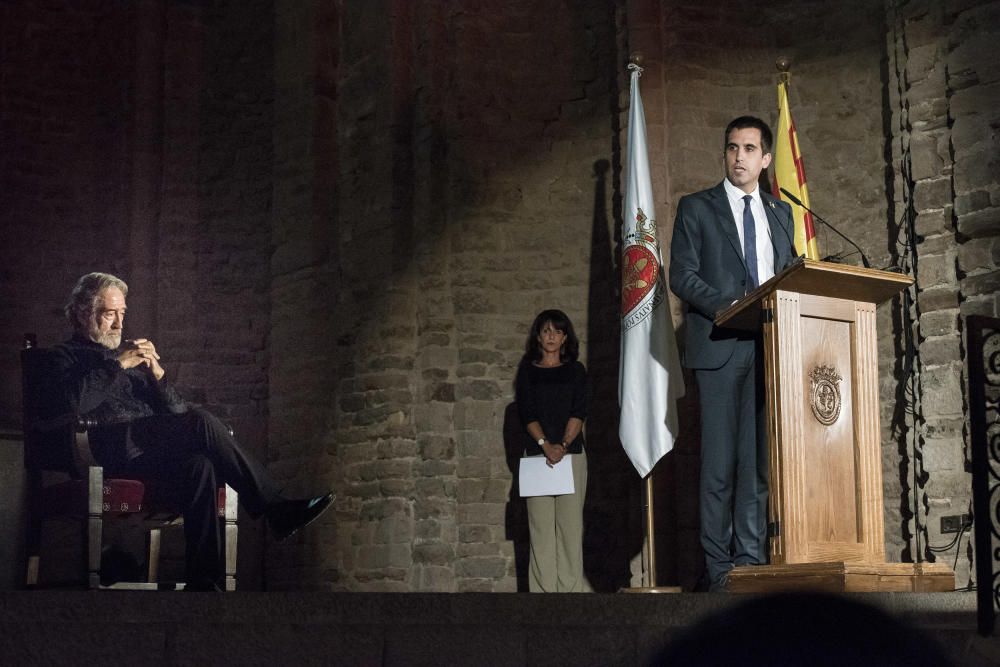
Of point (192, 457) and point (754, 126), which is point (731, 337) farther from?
point (192, 457)

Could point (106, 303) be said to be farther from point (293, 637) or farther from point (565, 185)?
point (565, 185)

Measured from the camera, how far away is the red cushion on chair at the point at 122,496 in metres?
5.00

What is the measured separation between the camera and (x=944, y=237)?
284 inches

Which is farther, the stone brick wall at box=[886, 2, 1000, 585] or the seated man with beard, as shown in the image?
the stone brick wall at box=[886, 2, 1000, 585]

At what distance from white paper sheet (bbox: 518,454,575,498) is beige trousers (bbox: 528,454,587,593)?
0.07m

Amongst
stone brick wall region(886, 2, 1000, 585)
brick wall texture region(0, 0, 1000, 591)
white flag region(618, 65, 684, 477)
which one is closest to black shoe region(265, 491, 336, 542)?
white flag region(618, 65, 684, 477)

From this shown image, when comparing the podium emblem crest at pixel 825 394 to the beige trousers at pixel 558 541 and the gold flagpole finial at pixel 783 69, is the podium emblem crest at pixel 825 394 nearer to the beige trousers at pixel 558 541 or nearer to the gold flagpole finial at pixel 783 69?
the beige trousers at pixel 558 541

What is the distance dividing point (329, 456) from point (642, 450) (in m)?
2.67

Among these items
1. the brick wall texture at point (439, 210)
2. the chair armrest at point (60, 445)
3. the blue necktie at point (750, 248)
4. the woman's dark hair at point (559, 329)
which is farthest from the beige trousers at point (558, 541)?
the chair armrest at point (60, 445)


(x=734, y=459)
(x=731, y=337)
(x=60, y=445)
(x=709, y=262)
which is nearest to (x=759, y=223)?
(x=709, y=262)

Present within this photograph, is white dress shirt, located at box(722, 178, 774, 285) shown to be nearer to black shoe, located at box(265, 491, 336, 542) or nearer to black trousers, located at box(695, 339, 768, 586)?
black trousers, located at box(695, 339, 768, 586)

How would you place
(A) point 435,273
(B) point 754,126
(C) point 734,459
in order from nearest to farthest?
(C) point 734,459
(B) point 754,126
(A) point 435,273

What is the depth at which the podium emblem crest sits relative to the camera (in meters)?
4.50

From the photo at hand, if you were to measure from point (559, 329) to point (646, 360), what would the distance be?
2.59 ft
